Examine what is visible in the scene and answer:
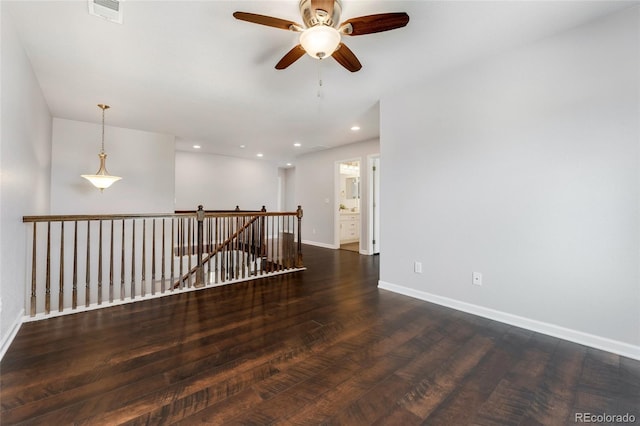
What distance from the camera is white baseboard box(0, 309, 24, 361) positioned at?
1.95 m

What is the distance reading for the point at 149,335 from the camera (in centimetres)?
226

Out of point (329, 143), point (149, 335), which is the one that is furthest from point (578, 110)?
point (329, 143)

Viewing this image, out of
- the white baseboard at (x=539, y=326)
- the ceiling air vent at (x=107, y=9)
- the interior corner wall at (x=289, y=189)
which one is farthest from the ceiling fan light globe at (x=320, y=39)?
the interior corner wall at (x=289, y=189)

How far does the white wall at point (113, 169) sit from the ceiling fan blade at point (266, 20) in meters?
3.75

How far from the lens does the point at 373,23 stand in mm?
1796

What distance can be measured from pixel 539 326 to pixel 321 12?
9.76 feet

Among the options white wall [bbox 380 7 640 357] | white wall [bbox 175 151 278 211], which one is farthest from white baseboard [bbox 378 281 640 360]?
white wall [bbox 175 151 278 211]

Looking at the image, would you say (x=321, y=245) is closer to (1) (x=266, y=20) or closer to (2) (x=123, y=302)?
(2) (x=123, y=302)

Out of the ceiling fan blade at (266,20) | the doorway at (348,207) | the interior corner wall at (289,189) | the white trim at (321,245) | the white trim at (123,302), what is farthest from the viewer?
the interior corner wall at (289,189)

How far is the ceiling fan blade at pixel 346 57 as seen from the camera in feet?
6.67

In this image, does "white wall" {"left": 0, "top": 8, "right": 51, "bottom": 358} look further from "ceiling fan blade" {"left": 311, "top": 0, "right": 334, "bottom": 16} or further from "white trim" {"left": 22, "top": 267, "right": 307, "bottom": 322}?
"ceiling fan blade" {"left": 311, "top": 0, "right": 334, "bottom": 16}

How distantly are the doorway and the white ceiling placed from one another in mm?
3047

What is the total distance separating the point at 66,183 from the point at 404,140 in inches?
215

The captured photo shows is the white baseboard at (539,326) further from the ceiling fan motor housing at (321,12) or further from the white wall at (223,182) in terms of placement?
the white wall at (223,182)
